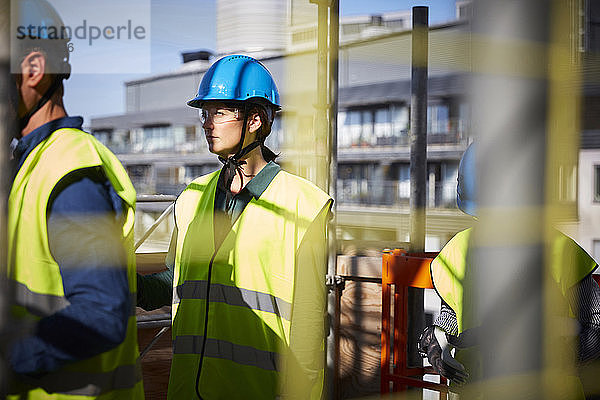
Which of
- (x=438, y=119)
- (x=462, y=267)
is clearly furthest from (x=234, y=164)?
(x=438, y=119)

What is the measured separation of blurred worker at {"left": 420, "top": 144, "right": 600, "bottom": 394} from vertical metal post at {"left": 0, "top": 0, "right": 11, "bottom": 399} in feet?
3.26

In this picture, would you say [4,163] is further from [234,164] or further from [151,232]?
[151,232]

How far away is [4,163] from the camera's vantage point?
105cm

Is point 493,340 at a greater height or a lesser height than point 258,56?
lesser

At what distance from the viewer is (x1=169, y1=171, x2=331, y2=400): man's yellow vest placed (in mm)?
2053

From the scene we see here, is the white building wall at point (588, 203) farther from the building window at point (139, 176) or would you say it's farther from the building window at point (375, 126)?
the building window at point (139, 176)

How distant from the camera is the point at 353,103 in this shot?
760 inches

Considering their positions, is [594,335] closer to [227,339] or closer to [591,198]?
[227,339]

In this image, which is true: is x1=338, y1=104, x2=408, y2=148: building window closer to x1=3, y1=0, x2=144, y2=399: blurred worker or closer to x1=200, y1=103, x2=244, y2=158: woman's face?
x1=200, y1=103, x2=244, y2=158: woman's face

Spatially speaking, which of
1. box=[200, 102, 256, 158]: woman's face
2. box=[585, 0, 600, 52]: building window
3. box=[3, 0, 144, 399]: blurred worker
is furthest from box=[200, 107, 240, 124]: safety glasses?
box=[585, 0, 600, 52]: building window

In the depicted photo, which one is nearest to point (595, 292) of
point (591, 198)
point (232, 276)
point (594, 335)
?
point (594, 335)

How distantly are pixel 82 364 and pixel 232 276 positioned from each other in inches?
28.3

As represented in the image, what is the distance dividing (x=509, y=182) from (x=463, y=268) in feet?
3.54

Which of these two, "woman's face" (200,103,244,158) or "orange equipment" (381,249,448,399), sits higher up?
"woman's face" (200,103,244,158)
